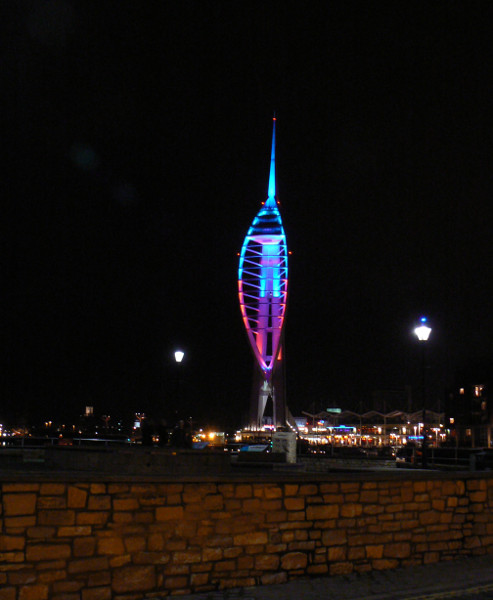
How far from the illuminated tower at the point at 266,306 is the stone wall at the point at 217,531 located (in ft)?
288

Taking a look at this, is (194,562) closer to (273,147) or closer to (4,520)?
(4,520)

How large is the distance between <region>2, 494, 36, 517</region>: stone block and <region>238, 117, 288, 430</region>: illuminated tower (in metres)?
91.0

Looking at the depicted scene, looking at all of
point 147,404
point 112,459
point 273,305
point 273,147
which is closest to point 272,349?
point 273,305

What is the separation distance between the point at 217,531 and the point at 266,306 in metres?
92.4

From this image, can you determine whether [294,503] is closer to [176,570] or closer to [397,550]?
[176,570]

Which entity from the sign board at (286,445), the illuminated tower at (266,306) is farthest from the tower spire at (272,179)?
the sign board at (286,445)

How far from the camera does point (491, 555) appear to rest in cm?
1159

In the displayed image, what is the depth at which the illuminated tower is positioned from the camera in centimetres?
10038

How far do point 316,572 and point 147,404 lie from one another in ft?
293

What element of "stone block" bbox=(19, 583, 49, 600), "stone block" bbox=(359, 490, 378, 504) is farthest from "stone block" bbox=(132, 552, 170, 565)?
"stone block" bbox=(359, 490, 378, 504)

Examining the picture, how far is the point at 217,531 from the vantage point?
9188 millimetres

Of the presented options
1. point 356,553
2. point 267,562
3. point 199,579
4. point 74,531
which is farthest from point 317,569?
point 74,531

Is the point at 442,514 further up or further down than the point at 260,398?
further down

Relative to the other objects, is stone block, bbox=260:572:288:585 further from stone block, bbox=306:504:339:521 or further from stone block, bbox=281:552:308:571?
stone block, bbox=306:504:339:521
